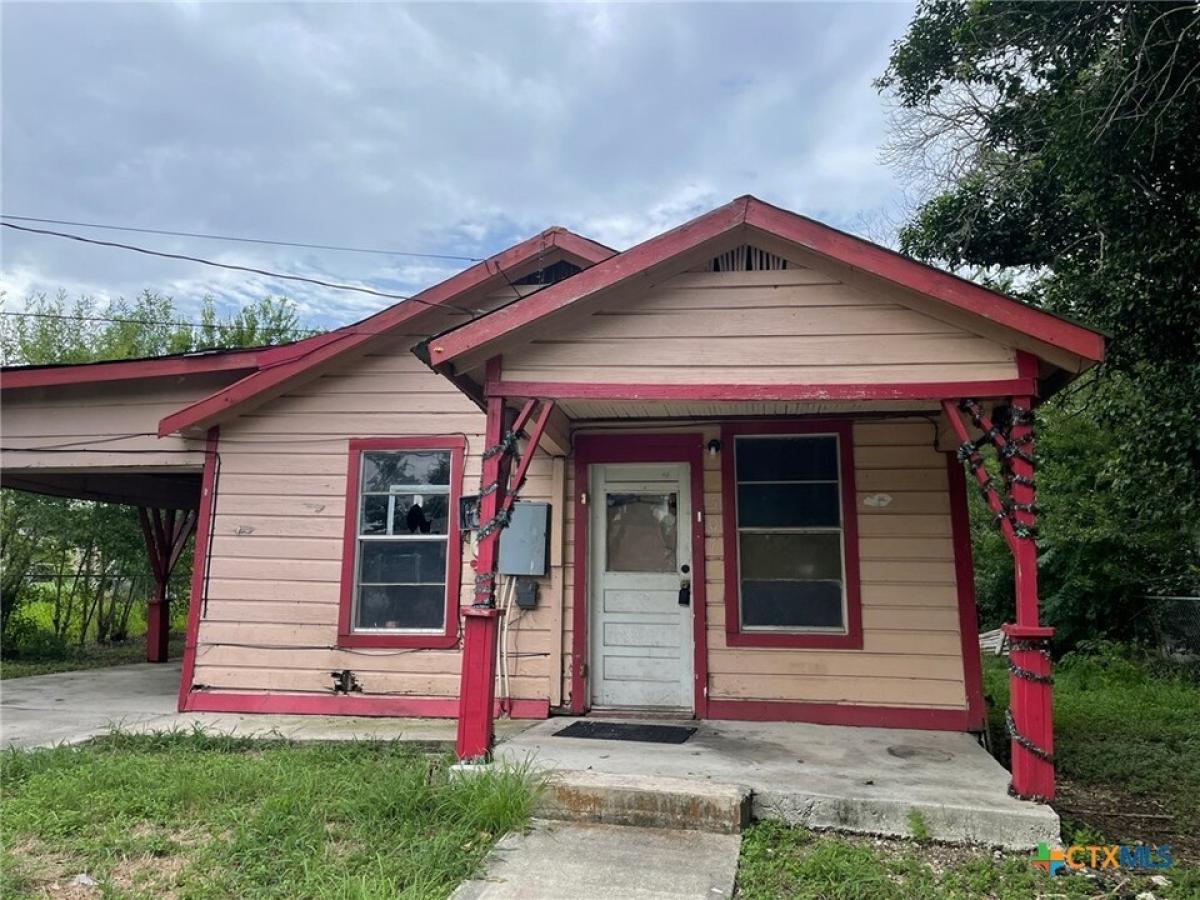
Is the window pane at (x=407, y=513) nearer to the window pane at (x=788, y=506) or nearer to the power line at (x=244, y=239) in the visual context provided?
the power line at (x=244, y=239)

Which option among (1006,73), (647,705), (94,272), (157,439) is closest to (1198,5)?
(1006,73)

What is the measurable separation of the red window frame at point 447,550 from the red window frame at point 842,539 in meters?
2.18

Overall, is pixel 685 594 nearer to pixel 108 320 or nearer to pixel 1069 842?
pixel 1069 842

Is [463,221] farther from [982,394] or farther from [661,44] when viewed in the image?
[982,394]

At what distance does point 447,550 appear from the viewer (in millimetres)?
6191

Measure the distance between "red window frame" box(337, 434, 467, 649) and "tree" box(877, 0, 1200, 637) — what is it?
5.98 m

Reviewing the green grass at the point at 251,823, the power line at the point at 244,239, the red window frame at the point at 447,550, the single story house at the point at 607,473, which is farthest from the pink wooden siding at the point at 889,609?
the power line at the point at 244,239

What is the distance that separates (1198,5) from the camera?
582 centimetres

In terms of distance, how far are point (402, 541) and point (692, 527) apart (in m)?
2.44

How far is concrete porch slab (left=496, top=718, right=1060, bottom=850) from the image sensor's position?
3424 millimetres

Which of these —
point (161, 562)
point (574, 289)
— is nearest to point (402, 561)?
point (574, 289)

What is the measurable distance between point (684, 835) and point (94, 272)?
1185cm

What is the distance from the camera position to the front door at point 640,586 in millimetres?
5742

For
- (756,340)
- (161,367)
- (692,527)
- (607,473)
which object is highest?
(161,367)
